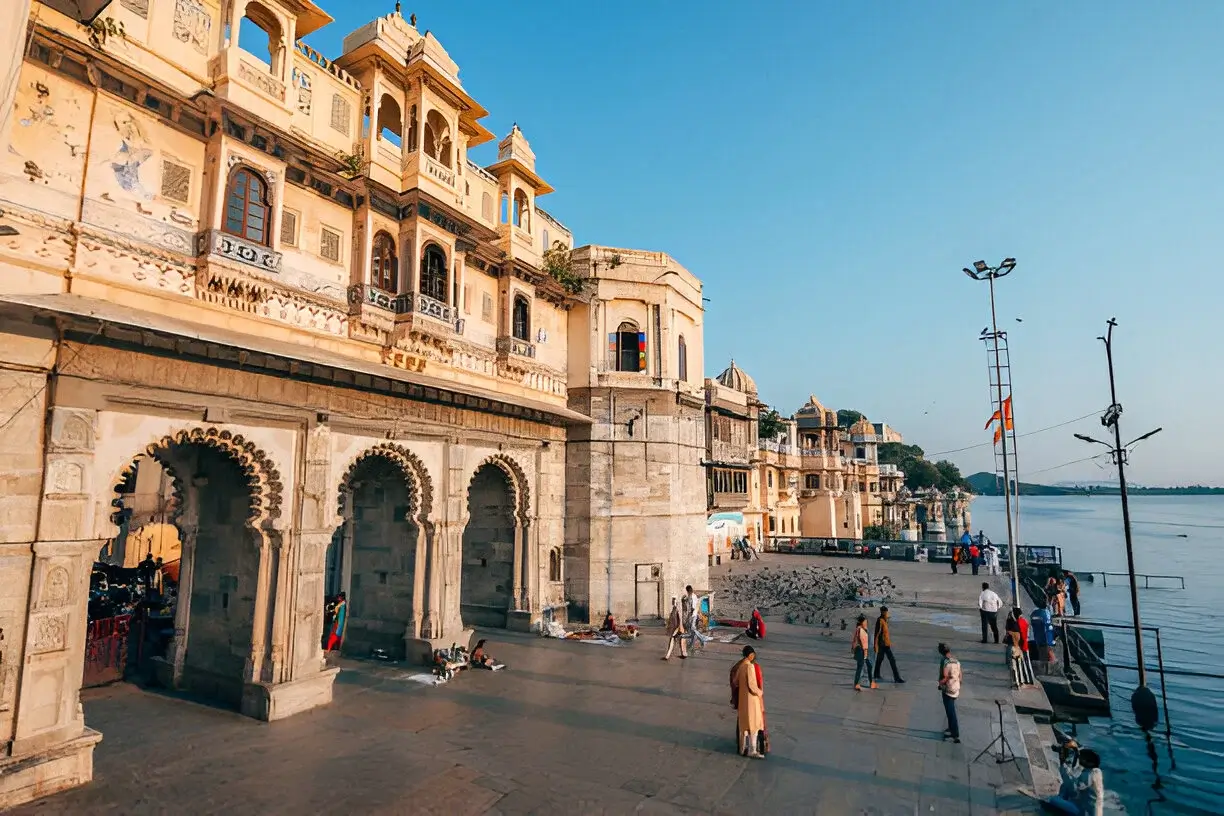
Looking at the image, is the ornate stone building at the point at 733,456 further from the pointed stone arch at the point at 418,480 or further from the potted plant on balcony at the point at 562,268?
the pointed stone arch at the point at 418,480

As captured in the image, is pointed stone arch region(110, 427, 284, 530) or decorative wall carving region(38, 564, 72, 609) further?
pointed stone arch region(110, 427, 284, 530)

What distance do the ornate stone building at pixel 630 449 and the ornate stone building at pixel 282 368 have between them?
0.11m

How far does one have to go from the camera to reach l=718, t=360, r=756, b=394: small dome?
51688 millimetres

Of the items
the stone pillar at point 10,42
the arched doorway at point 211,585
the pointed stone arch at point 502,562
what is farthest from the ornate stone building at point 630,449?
the stone pillar at point 10,42

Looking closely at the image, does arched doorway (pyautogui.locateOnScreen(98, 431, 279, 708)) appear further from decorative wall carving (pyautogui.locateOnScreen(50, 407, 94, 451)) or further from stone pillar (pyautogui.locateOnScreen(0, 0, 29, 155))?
stone pillar (pyautogui.locateOnScreen(0, 0, 29, 155))

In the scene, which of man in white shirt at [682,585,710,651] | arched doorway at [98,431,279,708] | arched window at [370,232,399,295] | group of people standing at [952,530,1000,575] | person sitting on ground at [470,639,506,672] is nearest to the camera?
arched doorway at [98,431,279,708]

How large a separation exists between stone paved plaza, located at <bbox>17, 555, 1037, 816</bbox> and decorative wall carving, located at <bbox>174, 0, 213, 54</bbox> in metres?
11.1

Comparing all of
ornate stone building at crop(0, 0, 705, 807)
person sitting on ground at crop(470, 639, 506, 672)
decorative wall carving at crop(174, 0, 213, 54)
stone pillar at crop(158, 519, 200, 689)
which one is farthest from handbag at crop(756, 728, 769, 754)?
decorative wall carving at crop(174, 0, 213, 54)

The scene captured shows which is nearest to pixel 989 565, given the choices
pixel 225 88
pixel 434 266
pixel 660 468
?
pixel 660 468

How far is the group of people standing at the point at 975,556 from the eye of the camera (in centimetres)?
3102

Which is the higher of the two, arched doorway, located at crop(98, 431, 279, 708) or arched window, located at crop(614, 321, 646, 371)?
arched window, located at crop(614, 321, 646, 371)

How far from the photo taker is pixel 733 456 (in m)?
41.8

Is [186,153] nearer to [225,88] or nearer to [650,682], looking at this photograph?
[225,88]

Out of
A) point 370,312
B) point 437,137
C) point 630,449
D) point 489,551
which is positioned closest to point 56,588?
point 370,312
